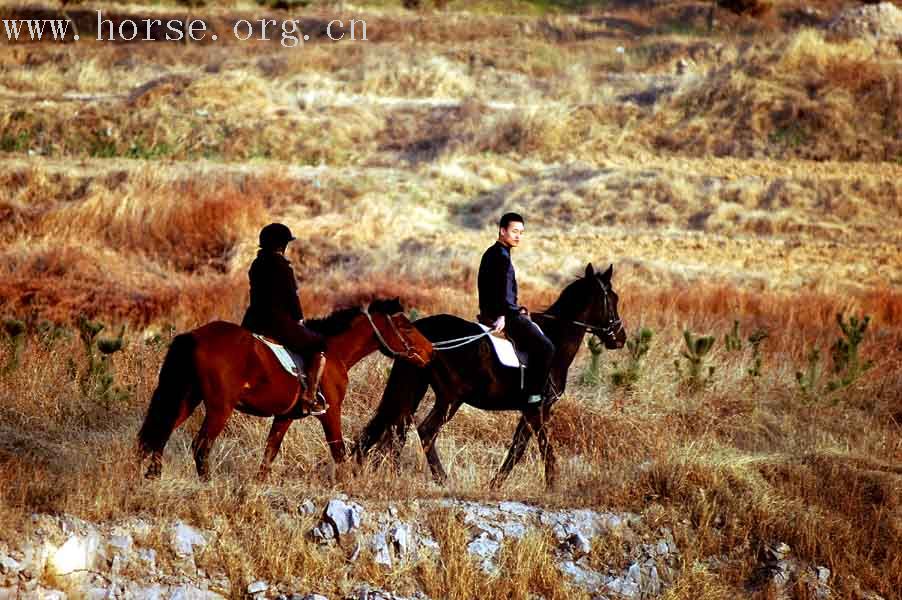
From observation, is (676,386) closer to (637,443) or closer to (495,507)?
(637,443)

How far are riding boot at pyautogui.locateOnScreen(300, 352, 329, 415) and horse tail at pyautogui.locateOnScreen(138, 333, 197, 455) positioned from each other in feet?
2.84

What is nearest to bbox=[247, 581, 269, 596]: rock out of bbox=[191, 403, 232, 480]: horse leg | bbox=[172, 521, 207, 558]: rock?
bbox=[172, 521, 207, 558]: rock

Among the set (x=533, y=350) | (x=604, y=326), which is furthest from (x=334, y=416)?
(x=604, y=326)

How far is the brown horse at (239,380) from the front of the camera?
983 cm

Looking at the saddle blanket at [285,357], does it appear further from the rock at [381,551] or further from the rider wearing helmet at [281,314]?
the rock at [381,551]

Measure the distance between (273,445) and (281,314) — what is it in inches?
40.7

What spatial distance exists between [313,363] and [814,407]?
7.04 meters

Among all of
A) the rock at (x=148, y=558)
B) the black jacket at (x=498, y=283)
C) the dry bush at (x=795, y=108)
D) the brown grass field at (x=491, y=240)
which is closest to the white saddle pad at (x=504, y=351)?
the black jacket at (x=498, y=283)

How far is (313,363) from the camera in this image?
1042cm

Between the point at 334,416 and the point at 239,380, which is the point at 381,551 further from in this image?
the point at 239,380

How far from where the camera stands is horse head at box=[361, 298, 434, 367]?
35.4ft

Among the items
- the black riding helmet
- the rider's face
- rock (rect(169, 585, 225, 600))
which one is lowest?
rock (rect(169, 585, 225, 600))

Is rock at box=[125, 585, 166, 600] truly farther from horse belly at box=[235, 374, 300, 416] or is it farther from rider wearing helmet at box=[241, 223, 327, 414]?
rider wearing helmet at box=[241, 223, 327, 414]

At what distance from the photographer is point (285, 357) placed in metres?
10.3
